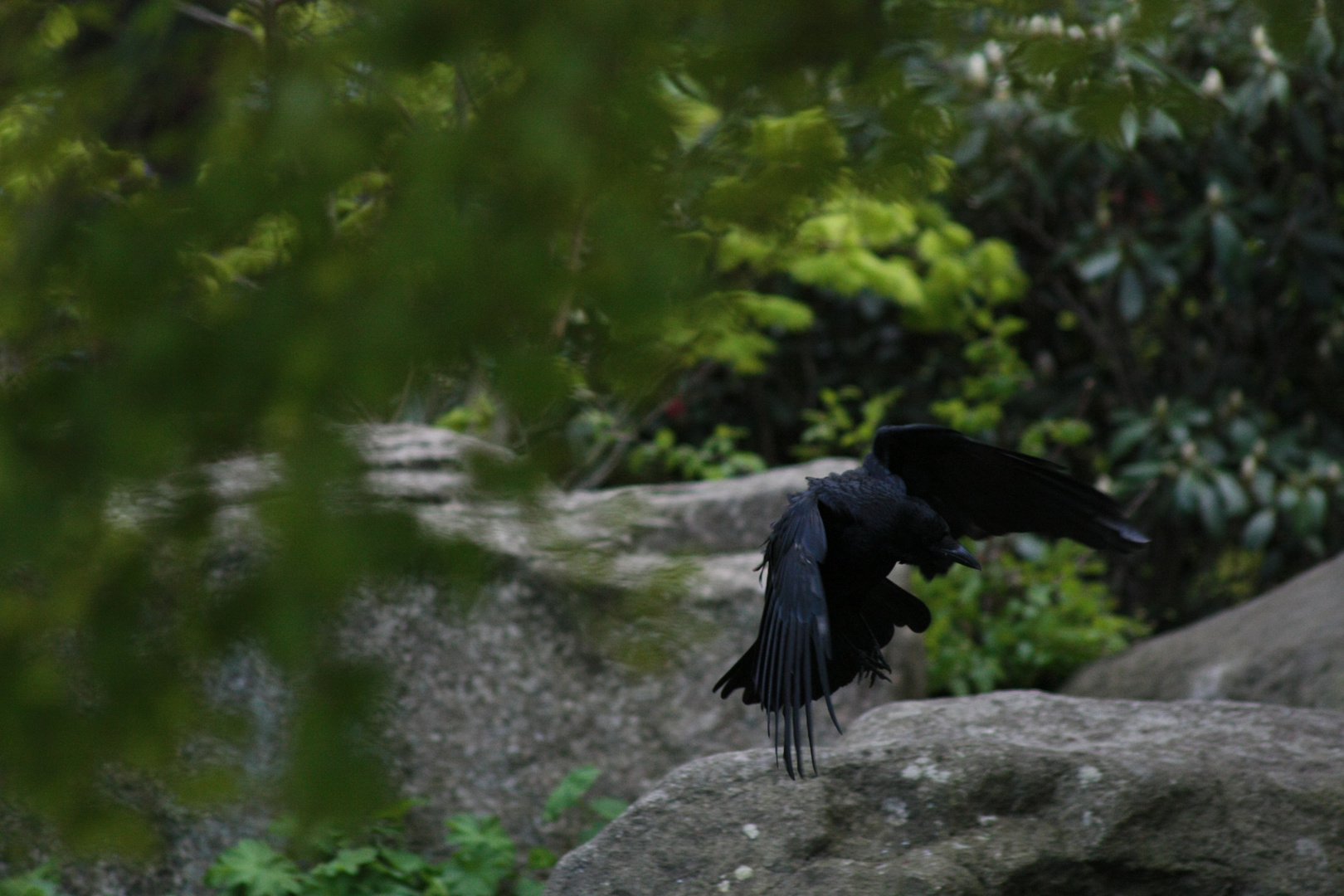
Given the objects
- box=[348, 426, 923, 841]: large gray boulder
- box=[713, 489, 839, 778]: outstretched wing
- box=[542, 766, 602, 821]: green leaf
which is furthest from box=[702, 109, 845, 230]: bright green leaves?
box=[542, 766, 602, 821]: green leaf

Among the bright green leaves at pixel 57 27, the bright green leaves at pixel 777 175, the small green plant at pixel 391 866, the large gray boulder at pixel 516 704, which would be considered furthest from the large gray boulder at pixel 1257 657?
the bright green leaves at pixel 57 27

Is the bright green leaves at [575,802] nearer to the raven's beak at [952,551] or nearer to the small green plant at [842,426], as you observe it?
the raven's beak at [952,551]

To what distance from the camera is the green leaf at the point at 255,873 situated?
3252mm

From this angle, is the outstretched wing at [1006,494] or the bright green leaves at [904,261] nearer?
the outstretched wing at [1006,494]

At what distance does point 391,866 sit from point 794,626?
6.40ft

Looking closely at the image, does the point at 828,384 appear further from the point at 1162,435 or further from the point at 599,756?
the point at 599,756

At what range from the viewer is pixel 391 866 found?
11.5 ft

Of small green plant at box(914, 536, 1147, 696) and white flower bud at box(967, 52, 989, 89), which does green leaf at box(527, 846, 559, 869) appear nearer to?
small green plant at box(914, 536, 1147, 696)

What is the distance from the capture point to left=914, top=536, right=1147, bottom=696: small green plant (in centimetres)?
512

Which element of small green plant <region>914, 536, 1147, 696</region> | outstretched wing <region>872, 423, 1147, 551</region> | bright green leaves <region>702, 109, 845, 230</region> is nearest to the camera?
bright green leaves <region>702, 109, 845, 230</region>

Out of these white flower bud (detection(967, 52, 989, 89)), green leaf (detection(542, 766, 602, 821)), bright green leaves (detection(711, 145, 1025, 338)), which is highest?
white flower bud (detection(967, 52, 989, 89))

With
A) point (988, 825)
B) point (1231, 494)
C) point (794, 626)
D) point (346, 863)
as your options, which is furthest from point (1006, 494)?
point (1231, 494)

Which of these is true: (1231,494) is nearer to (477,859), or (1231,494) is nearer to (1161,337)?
(1161,337)

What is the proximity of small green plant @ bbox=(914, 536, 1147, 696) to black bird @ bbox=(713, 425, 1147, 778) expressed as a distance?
7.36 feet
